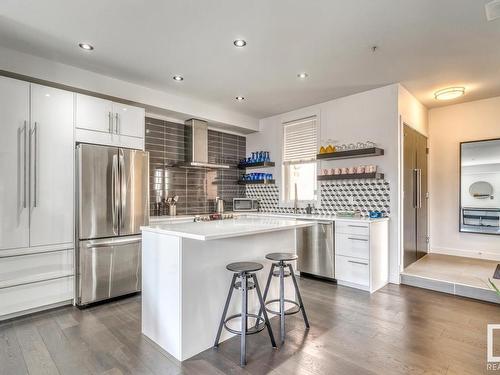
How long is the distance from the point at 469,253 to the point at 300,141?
3.51 m

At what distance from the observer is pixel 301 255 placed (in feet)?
14.4

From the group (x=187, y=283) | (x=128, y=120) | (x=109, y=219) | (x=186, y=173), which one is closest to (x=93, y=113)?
(x=128, y=120)

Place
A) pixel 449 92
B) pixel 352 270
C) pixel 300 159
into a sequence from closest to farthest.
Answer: pixel 352 270
pixel 449 92
pixel 300 159

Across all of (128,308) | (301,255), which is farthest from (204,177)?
(128,308)

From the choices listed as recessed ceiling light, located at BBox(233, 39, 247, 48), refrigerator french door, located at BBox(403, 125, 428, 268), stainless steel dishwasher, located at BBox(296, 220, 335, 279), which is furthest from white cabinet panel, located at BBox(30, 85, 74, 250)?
refrigerator french door, located at BBox(403, 125, 428, 268)

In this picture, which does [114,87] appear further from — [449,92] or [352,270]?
[449,92]

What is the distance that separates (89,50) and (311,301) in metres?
3.71

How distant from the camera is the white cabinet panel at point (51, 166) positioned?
9.92 feet

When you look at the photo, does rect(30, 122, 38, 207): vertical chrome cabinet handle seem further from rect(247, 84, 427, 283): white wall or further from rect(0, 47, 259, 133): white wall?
rect(247, 84, 427, 283): white wall

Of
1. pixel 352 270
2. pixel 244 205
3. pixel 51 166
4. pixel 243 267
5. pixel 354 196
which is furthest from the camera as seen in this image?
pixel 244 205

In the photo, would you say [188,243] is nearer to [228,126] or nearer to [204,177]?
[204,177]

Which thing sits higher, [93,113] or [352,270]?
[93,113]

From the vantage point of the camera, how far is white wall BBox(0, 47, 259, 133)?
9.92 feet

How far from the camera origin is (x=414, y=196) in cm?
460
